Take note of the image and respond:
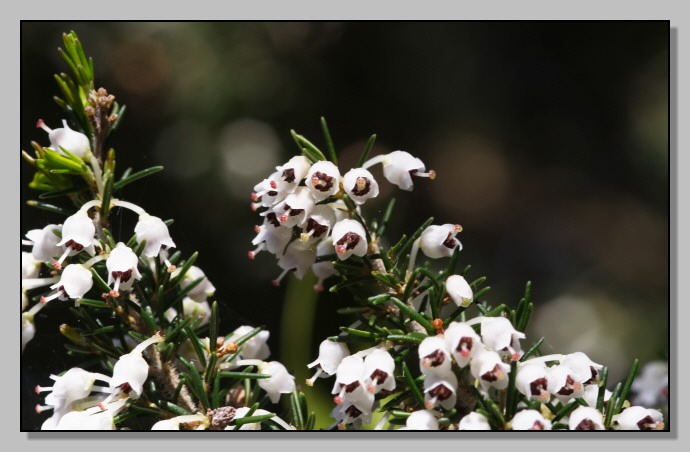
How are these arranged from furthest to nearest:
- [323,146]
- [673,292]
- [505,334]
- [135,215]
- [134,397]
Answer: [323,146]
[673,292]
[135,215]
[134,397]
[505,334]

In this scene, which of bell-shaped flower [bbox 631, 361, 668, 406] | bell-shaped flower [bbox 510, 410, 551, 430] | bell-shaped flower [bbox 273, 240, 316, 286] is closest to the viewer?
bell-shaped flower [bbox 510, 410, 551, 430]

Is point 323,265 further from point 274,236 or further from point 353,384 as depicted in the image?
point 353,384

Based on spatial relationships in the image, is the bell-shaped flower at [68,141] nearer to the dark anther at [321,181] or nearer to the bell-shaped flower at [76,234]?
the bell-shaped flower at [76,234]

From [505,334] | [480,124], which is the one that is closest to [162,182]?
[480,124]

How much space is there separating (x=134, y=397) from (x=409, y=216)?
2.12 meters

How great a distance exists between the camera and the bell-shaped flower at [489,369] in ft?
3.17

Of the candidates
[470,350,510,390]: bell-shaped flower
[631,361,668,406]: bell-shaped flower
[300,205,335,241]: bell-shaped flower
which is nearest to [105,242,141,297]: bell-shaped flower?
[300,205,335,241]: bell-shaped flower

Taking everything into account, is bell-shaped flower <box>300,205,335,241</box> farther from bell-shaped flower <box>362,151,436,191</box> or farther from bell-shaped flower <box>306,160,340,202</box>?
bell-shaped flower <box>362,151,436,191</box>

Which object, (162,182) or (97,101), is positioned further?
(162,182)

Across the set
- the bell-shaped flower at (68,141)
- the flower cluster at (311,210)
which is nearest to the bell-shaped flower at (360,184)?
the flower cluster at (311,210)

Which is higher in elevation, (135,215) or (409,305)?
(135,215)

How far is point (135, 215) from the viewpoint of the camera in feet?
4.06

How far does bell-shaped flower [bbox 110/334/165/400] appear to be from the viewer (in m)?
1.08

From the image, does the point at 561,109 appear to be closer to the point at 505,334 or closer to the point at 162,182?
the point at 162,182
